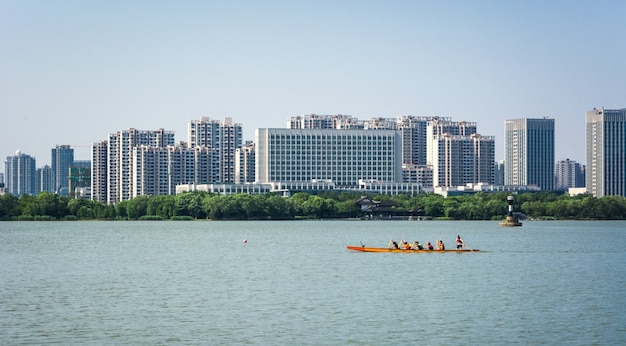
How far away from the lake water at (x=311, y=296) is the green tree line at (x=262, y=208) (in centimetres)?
7162

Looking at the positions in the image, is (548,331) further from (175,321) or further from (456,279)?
(456,279)

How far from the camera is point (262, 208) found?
15375 cm

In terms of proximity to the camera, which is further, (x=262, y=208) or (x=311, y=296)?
(x=262, y=208)

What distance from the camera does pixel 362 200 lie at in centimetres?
17562

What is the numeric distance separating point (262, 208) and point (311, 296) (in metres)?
110

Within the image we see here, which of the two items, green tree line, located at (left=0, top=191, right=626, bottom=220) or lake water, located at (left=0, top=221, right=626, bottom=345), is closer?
lake water, located at (left=0, top=221, right=626, bottom=345)

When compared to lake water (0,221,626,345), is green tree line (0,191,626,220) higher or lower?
higher

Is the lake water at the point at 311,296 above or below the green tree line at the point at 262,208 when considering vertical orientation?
below

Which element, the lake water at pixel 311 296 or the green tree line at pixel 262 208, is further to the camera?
the green tree line at pixel 262 208

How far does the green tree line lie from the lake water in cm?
7162

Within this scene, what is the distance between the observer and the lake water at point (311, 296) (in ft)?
111

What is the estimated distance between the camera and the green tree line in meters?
146

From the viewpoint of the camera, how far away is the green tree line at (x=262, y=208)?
146 m

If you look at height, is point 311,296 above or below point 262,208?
below
